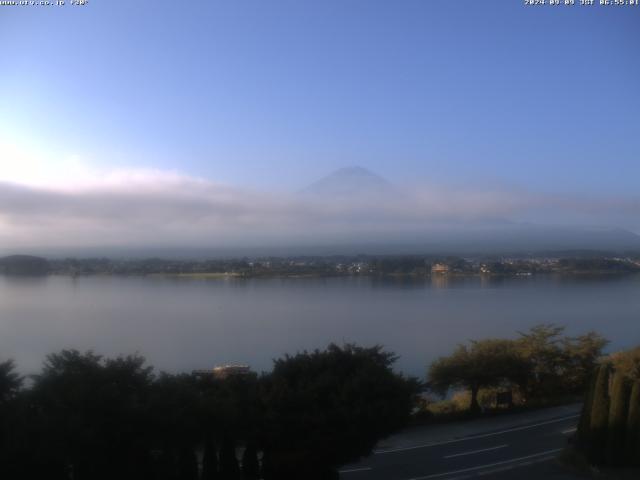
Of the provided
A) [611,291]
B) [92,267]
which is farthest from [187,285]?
[611,291]

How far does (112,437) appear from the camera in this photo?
4875mm

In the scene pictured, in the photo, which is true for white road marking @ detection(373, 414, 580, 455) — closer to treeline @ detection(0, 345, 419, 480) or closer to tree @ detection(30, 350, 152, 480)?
treeline @ detection(0, 345, 419, 480)

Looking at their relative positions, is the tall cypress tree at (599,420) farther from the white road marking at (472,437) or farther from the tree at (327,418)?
the tree at (327,418)

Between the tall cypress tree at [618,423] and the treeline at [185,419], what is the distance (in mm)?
2209

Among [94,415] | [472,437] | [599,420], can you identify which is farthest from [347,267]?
[94,415]

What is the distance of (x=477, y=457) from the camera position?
7.23m

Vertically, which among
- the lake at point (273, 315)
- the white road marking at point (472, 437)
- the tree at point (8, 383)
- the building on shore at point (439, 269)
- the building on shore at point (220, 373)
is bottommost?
the white road marking at point (472, 437)

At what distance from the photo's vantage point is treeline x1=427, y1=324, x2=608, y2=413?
1015 cm

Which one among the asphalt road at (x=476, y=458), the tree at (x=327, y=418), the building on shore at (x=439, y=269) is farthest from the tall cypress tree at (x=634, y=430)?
the building on shore at (x=439, y=269)

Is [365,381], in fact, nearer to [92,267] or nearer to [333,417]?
[333,417]

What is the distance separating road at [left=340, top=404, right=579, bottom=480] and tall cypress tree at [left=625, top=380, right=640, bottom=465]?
31.8 inches

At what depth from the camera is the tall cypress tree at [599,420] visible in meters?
6.48

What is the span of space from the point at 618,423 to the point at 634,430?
0.16 m

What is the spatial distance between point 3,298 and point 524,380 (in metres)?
14.4
